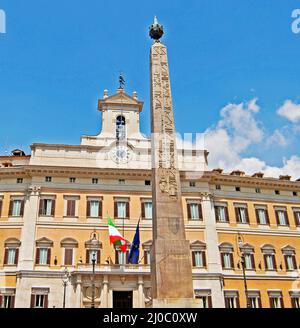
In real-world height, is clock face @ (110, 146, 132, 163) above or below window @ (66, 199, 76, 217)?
above

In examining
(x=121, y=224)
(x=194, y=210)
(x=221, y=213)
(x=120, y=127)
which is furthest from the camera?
(x=120, y=127)

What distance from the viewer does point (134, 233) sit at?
27562 mm

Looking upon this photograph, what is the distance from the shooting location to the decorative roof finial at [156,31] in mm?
17281

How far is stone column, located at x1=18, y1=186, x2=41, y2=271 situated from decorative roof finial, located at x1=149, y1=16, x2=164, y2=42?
48.2 feet

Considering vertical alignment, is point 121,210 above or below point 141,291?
above

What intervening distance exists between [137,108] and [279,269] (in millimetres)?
15879

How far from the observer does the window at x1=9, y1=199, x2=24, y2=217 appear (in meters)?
27.2

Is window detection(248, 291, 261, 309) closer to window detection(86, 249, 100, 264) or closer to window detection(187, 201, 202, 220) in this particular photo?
window detection(187, 201, 202, 220)

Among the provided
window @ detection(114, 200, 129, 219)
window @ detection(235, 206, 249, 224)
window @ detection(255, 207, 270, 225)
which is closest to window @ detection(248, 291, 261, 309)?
window @ detection(235, 206, 249, 224)

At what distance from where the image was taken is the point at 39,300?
975 inches

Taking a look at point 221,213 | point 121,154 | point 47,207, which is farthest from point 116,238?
point 221,213

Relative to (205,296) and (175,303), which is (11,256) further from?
(175,303)

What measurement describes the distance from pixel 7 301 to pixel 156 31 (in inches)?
719
